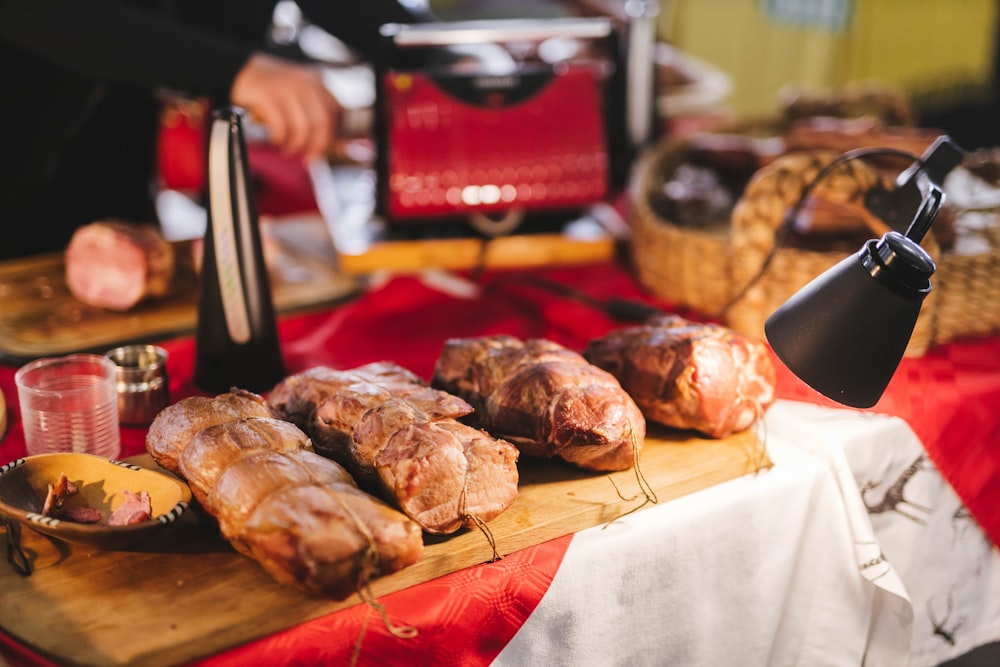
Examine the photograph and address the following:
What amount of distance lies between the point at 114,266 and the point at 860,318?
1498 millimetres

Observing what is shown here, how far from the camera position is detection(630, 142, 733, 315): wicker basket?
194 centimetres

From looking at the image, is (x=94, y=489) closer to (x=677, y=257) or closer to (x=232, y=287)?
(x=232, y=287)

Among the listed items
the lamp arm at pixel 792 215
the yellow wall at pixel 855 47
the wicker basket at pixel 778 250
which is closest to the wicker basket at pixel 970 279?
the wicker basket at pixel 778 250

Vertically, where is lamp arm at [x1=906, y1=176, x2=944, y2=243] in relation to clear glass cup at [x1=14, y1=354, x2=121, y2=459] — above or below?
above

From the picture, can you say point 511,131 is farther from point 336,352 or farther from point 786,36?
point 786,36

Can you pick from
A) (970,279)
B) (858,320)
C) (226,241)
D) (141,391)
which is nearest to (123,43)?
(226,241)

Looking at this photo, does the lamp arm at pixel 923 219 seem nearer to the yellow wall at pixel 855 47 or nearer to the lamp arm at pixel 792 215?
the lamp arm at pixel 792 215

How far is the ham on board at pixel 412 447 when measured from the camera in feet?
3.67

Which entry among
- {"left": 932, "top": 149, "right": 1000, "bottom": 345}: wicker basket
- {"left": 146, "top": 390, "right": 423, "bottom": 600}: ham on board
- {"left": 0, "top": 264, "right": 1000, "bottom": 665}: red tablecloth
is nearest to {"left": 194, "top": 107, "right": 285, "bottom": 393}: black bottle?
{"left": 0, "top": 264, "right": 1000, "bottom": 665}: red tablecloth

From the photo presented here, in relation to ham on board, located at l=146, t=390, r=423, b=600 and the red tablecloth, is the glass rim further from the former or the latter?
ham on board, located at l=146, t=390, r=423, b=600

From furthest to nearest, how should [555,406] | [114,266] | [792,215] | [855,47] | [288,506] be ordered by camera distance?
[855,47], [114,266], [792,215], [555,406], [288,506]

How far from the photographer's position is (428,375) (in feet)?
5.79

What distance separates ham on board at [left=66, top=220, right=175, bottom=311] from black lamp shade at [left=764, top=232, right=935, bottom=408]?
1.35 meters

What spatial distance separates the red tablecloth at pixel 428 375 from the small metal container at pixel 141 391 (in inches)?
1.2
